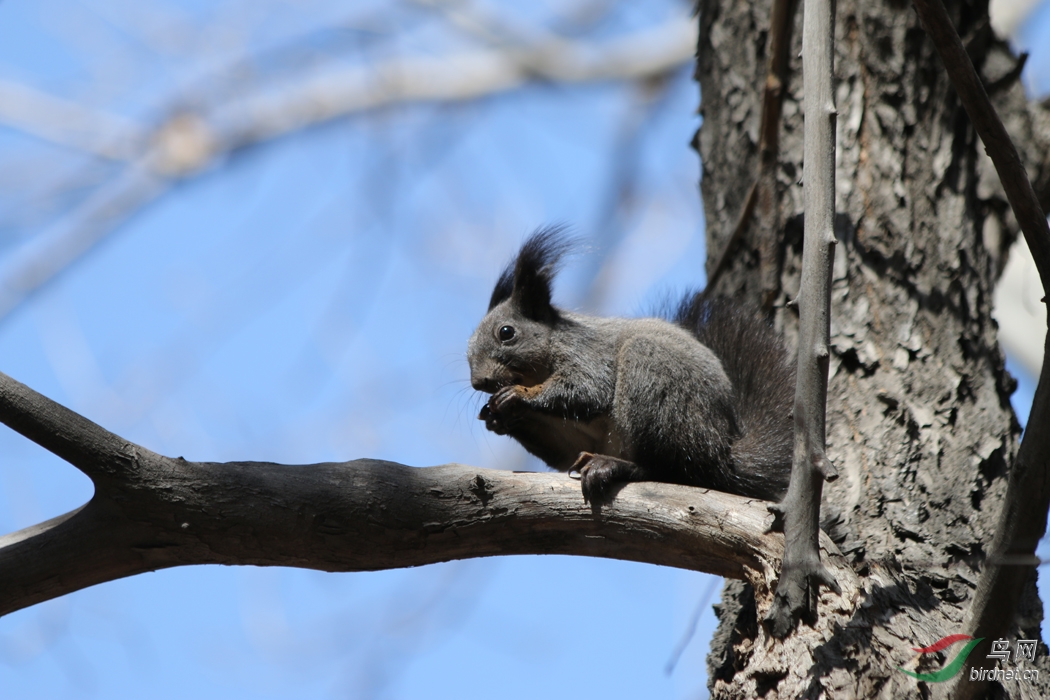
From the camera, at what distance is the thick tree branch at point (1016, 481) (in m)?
1.64

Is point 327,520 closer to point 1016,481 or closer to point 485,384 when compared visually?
point 485,384

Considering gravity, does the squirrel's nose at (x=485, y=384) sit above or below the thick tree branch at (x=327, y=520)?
above

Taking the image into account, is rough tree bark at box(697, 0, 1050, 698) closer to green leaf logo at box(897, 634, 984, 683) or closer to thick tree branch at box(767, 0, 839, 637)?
green leaf logo at box(897, 634, 984, 683)

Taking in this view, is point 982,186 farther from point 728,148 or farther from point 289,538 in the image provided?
point 289,538

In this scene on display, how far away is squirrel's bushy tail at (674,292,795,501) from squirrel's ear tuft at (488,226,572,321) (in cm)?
57

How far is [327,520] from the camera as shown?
6.57ft

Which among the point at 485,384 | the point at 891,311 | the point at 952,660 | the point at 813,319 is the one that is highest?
the point at 891,311

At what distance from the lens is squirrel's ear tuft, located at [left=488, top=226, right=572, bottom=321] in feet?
10.5

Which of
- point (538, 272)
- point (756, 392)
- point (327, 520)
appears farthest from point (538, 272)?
point (327, 520)

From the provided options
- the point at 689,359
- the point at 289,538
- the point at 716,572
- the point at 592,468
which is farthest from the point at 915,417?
the point at 289,538

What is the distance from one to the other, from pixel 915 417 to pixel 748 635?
81cm

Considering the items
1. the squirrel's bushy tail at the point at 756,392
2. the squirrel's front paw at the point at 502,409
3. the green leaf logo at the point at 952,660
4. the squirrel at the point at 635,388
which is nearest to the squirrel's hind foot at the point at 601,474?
the squirrel at the point at 635,388

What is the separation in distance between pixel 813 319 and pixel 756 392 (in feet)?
3.58

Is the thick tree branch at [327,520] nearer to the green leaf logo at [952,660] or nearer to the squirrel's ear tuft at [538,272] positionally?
the green leaf logo at [952,660]
